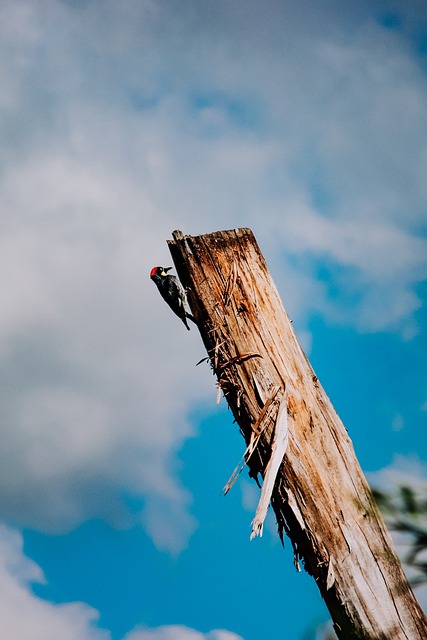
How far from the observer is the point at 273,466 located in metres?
3.55

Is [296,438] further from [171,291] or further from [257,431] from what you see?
[171,291]

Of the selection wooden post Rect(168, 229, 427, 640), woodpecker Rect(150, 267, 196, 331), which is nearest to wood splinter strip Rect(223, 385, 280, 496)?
wooden post Rect(168, 229, 427, 640)

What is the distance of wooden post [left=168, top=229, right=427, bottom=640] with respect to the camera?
10.7 feet

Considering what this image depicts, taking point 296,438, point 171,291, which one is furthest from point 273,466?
point 171,291

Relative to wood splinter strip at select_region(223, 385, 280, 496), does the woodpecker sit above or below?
above

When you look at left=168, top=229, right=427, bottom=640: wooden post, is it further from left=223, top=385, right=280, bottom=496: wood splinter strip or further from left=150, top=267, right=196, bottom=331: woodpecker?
left=150, top=267, right=196, bottom=331: woodpecker

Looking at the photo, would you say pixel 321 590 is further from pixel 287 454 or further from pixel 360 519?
pixel 287 454

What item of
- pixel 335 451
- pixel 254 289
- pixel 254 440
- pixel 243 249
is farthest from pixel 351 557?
pixel 243 249

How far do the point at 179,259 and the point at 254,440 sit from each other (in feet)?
4.66

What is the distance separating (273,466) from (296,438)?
0.23 m

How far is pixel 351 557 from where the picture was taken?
332 cm

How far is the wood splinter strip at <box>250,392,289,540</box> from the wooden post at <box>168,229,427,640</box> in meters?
0.03

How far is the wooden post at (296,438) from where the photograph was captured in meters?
3.25

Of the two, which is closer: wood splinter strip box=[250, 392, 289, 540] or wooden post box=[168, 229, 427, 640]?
wooden post box=[168, 229, 427, 640]
